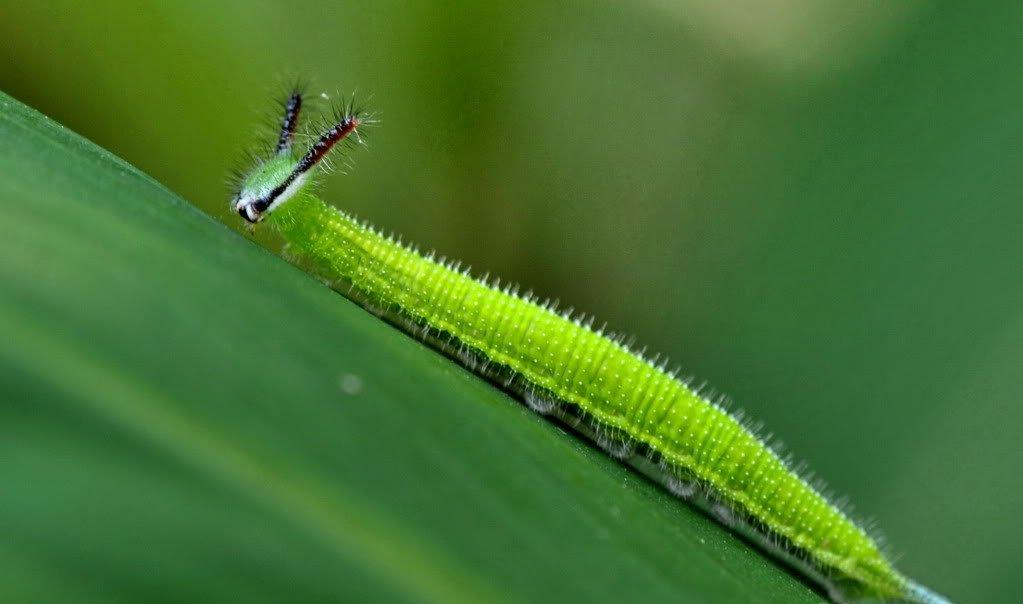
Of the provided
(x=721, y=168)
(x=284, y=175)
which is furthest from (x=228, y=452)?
(x=721, y=168)

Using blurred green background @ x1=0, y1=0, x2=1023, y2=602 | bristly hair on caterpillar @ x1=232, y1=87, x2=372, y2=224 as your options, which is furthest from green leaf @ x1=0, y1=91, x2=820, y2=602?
blurred green background @ x1=0, y1=0, x2=1023, y2=602

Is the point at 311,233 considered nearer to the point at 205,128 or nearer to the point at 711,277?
the point at 205,128

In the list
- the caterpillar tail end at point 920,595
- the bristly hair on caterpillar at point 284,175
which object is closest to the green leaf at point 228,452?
the bristly hair on caterpillar at point 284,175

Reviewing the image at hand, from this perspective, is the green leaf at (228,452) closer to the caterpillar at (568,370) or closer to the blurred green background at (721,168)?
the caterpillar at (568,370)

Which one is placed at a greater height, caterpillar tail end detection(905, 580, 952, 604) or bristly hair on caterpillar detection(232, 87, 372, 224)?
caterpillar tail end detection(905, 580, 952, 604)

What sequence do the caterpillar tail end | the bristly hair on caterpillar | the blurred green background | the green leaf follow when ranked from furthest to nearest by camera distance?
1. the blurred green background
2. the caterpillar tail end
3. the bristly hair on caterpillar
4. the green leaf

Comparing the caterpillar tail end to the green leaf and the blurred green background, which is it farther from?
the green leaf

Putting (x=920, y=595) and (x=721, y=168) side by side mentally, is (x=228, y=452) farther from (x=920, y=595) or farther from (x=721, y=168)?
(x=721, y=168)
